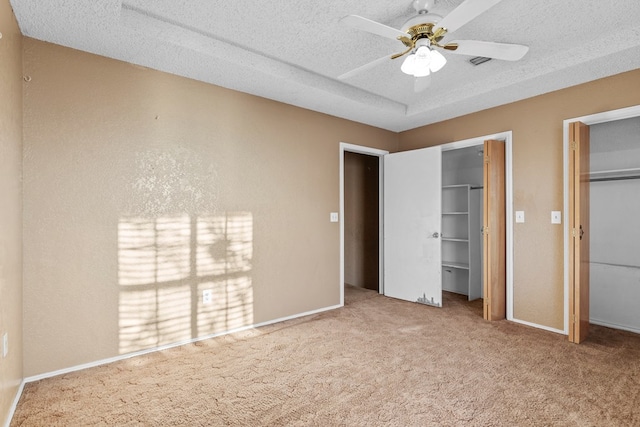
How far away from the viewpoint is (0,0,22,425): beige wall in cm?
170

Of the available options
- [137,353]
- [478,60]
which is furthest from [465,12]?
[137,353]

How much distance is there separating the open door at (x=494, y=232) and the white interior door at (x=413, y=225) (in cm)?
57

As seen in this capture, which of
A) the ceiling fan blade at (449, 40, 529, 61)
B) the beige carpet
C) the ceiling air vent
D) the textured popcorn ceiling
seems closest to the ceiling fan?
the ceiling fan blade at (449, 40, 529, 61)

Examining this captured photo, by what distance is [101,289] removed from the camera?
8.14 feet

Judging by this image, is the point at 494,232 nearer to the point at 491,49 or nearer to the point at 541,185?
the point at 541,185

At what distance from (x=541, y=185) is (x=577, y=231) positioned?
2.05 ft

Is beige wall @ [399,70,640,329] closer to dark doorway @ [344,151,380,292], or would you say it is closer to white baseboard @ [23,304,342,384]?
dark doorway @ [344,151,380,292]

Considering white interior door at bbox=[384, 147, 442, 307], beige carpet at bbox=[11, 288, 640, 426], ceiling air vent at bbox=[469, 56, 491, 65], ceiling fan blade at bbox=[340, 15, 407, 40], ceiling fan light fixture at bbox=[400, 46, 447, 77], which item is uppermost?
ceiling air vent at bbox=[469, 56, 491, 65]

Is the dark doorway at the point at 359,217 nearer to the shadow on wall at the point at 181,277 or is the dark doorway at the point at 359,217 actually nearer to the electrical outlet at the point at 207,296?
the shadow on wall at the point at 181,277

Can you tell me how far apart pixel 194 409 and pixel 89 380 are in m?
0.89

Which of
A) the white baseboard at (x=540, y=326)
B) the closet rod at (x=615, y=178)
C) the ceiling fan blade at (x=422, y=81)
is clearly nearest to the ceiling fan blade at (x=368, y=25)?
the ceiling fan blade at (x=422, y=81)

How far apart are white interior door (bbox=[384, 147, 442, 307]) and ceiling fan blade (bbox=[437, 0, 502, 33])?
2.28m

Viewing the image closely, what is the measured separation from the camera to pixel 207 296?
301cm

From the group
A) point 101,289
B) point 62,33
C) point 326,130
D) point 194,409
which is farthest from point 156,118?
point 194,409
